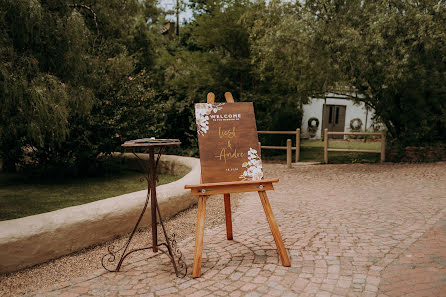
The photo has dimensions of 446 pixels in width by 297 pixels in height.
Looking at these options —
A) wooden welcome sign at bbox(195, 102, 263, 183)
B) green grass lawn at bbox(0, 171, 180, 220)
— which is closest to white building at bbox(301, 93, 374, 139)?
green grass lawn at bbox(0, 171, 180, 220)

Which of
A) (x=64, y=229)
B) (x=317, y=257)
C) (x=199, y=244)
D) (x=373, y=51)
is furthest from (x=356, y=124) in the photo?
(x=64, y=229)

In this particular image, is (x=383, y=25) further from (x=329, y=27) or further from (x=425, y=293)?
(x=425, y=293)

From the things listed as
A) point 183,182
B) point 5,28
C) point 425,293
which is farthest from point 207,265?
point 5,28

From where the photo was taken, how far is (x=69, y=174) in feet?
27.2

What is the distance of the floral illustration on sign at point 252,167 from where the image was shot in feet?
11.4

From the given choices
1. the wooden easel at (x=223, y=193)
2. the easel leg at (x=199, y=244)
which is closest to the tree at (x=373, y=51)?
the wooden easel at (x=223, y=193)

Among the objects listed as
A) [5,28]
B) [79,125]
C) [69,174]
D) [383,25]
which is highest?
[383,25]

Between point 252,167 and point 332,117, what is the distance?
18.9 metres

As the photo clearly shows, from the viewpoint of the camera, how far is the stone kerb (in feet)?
10.5

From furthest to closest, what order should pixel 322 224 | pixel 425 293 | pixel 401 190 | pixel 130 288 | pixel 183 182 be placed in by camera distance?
pixel 401 190
pixel 183 182
pixel 322 224
pixel 130 288
pixel 425 293

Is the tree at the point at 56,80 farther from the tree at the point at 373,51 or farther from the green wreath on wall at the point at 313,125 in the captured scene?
the green wreath on wall at the point at 313,125

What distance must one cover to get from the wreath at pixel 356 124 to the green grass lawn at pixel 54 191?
15.4 metres

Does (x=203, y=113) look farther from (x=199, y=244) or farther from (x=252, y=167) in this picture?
(x=199, y=244)

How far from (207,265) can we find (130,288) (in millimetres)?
766
